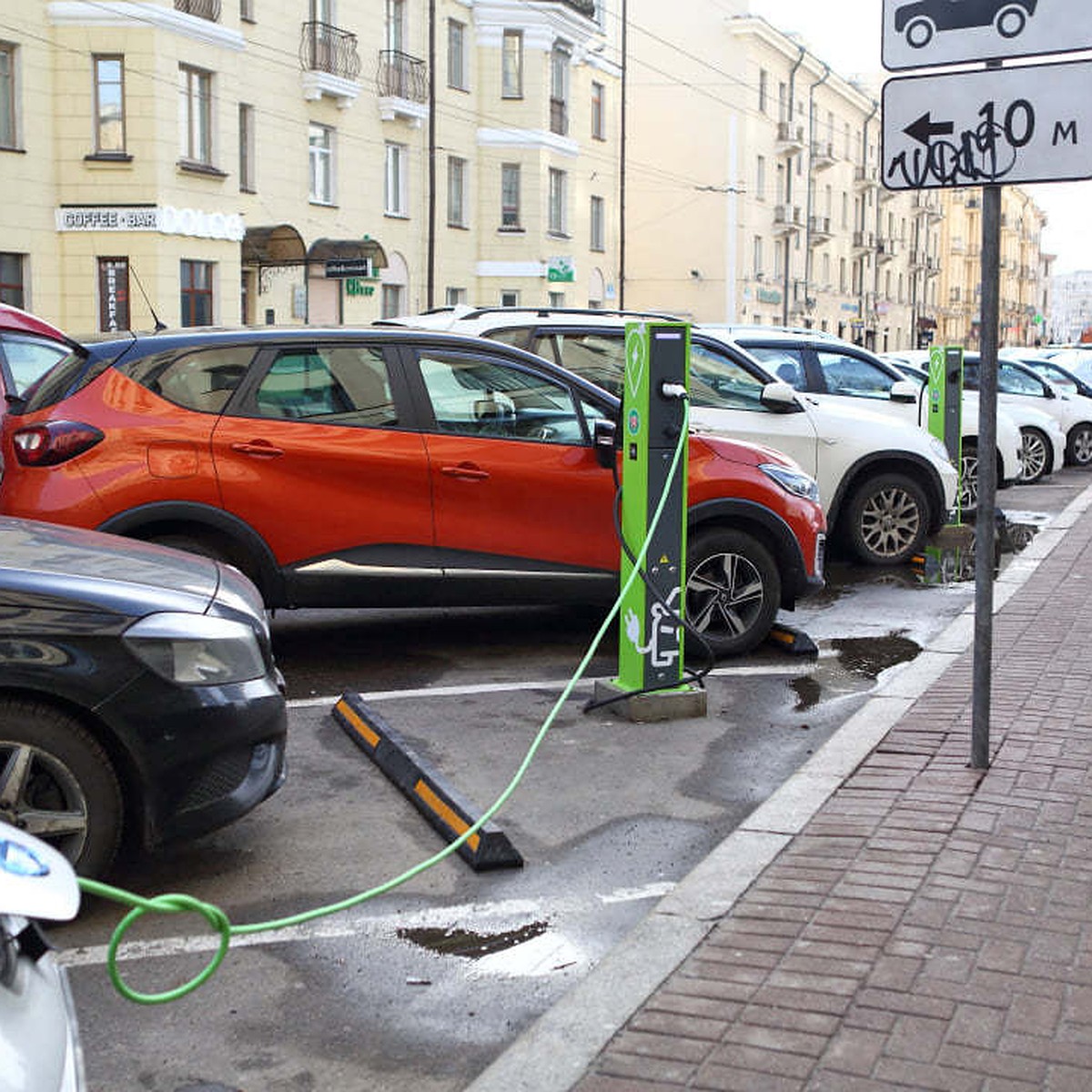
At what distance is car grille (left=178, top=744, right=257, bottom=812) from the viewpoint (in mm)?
4570

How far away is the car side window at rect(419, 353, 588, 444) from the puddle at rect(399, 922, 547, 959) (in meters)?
3.72

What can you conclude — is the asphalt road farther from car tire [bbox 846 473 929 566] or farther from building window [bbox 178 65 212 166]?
building window [bbox 178 65 212 166]

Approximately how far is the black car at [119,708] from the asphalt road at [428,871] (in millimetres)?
326

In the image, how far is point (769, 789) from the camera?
5906 millimetres

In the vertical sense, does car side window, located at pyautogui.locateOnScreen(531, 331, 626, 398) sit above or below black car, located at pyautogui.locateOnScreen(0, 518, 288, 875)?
above

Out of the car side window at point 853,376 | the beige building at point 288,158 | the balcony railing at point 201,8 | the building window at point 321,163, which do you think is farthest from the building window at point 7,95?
the car side window at point 853,376

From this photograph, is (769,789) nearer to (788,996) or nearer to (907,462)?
(788,996)

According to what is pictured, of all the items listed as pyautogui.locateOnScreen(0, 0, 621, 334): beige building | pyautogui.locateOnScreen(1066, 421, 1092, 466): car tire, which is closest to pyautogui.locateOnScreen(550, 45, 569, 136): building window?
pyautogui.locateOnScreen(0, 0, 621, 334): beige building

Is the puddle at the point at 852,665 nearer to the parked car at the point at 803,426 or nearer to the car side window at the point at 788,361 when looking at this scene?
the parked car at the point at 803,426

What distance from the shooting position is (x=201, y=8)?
28.5 metres

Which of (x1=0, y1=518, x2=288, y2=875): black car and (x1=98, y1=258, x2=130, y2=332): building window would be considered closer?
(x1=0, y1=518, x2=288, y2=875): black car

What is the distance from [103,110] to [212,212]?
2732mm

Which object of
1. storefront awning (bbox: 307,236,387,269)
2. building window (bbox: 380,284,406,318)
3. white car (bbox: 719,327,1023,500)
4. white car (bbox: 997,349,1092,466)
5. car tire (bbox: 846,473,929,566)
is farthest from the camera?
building window (bbox: 380,284,406,318)

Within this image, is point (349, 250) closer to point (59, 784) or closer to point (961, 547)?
point (961, 547)
